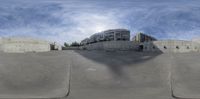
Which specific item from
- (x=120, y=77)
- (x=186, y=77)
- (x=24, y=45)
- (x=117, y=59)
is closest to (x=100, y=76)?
(x=120, y=77)

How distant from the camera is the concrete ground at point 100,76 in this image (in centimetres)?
867

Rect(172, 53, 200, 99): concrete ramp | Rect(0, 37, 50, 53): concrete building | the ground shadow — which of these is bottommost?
Rect(172, 53, 200, 99): concrete ramp

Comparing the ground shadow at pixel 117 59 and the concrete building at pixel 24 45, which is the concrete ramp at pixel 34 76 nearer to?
the ground shadow at pixel 117 59

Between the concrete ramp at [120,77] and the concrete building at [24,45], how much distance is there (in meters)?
21.2

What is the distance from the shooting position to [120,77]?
9383 mm

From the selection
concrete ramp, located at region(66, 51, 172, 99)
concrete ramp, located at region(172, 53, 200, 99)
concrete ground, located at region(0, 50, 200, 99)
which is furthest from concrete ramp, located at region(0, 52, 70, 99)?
concrete ramp, located at region(172, 53, 200, 99)

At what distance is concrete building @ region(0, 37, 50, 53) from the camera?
31531mm

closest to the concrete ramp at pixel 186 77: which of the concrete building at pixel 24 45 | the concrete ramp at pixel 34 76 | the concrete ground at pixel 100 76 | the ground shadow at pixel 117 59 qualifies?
the concrete ground at pixel 100 76

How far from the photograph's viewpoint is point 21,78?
9.38m

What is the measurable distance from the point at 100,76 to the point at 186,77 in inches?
103

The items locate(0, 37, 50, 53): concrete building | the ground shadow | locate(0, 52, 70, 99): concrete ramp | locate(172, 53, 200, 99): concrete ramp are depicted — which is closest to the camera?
locate(172, 53, 200, 99): concrete ramp

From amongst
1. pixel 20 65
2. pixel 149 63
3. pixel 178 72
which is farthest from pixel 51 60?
pixel 178 72

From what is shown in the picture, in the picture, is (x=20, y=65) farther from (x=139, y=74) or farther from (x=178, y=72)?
(x=178, y=72)

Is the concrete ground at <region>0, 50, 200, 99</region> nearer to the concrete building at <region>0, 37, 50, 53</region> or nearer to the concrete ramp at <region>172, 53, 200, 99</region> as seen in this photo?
the concrete ramp at <region>172, 53, 200, 99</region>
